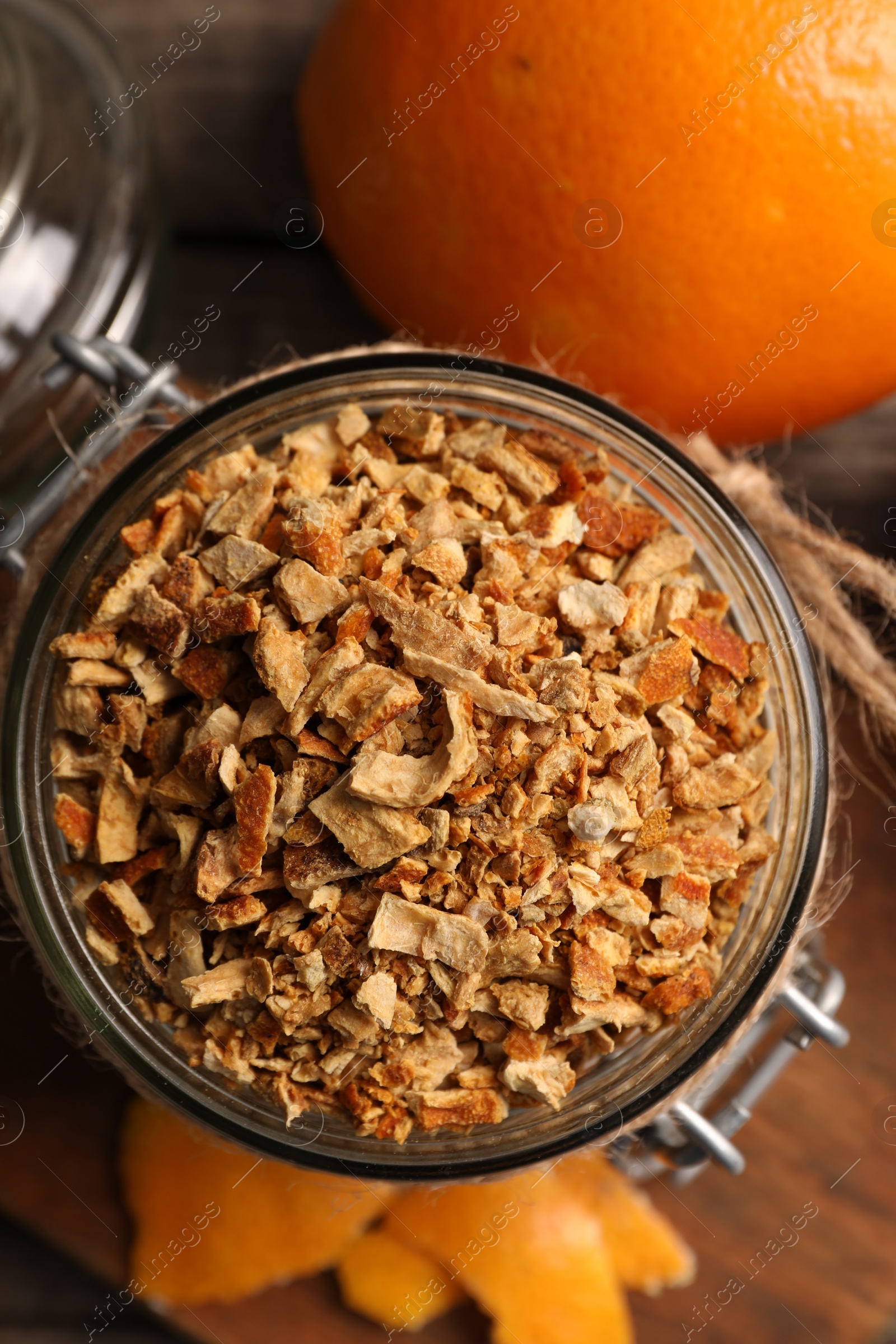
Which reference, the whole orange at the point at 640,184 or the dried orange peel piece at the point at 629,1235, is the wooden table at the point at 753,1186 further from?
the whole orange at the point at 640,184

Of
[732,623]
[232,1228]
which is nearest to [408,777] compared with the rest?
[732,623]

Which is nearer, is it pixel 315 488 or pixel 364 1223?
pixel 315 488

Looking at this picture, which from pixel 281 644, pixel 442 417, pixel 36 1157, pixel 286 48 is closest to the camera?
pixel 281 644

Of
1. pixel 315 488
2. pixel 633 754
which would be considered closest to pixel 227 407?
pixel 315 488

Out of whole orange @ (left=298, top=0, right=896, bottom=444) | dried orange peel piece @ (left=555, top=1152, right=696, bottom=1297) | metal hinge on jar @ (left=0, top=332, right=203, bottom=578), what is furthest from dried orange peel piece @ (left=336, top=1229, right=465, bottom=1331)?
whole orange @ (left=298, top=0, right=896, bottom=444)

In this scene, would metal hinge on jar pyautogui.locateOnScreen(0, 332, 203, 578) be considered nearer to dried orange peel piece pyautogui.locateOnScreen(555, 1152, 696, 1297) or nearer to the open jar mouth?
the open jar mouth

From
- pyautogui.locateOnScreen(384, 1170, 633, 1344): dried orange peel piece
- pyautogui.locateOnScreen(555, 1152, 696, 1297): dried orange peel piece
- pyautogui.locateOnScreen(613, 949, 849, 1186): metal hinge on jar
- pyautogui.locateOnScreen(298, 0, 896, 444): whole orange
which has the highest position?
pyautogui.locateOnScreen(298, 0, 896, 444): whole orange

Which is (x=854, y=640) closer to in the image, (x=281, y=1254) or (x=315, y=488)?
(x=315, y=488)
